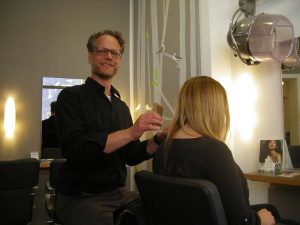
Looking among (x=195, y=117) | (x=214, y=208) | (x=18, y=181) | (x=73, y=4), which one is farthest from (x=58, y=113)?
(x=73, y=4)

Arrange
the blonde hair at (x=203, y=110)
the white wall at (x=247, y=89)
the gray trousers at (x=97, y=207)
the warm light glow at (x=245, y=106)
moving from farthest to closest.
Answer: the warm light glow at (x=245, y=106) < the white wall at (x=247, y=89) < the gray trousers at (x=97, y=207) < the blonde hair at (x=203, y=110)

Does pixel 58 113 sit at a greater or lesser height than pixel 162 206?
greater

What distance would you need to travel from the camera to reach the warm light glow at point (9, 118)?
3.32m

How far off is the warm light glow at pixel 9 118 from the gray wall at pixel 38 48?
5 centimetres

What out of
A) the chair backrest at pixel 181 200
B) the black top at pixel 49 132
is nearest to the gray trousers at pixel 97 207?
the chair backrest at pixel 181 200

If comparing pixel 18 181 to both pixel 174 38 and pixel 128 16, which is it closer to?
pixel 174 38

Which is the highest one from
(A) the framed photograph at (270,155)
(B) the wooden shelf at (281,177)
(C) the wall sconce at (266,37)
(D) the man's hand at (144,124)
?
(C) the wall sconce at (266,37)

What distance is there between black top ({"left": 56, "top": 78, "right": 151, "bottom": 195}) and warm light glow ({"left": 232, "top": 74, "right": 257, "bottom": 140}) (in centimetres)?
82

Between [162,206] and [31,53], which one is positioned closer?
[162,206]

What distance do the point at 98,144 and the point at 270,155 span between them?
44.4 inches

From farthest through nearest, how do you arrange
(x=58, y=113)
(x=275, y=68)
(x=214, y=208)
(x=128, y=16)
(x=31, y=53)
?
(x=128, y=16)
(x=31, y=53)
(x=275, y=68)
(x=58, y=113)
(x=214, y=208)

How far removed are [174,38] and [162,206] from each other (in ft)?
5.24

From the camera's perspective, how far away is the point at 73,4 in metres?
3.68

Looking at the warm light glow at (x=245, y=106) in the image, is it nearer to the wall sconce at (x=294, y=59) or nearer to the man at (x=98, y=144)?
the wall sconce at (x=294, y=59)
